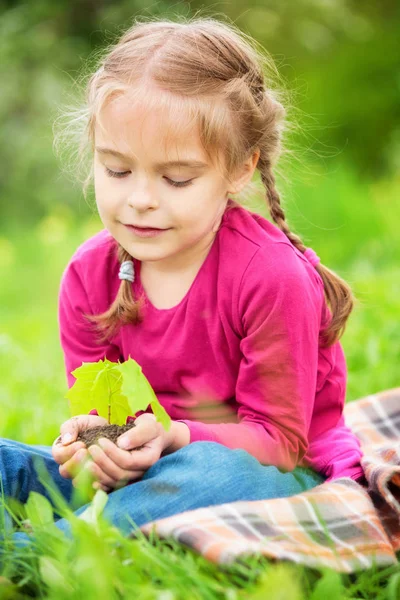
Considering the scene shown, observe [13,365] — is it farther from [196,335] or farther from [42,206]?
[42,206]

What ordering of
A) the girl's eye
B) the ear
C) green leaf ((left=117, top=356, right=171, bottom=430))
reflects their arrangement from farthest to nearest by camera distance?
the ear < the girl's eye < green leaf ((left=117, top=356, right=171, bottom=430))

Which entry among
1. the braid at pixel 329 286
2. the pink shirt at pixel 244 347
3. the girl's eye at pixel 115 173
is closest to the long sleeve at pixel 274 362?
the pink shirt at pixel 244 347

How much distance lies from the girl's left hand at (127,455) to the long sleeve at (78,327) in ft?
1.55

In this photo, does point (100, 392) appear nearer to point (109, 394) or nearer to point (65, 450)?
point (109, 394)

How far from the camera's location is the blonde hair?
207 cm

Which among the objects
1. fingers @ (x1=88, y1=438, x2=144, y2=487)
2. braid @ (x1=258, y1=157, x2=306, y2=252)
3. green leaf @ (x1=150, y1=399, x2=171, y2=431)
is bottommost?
fingers @ (x1=88, y1=438, x2=144, y2=487)

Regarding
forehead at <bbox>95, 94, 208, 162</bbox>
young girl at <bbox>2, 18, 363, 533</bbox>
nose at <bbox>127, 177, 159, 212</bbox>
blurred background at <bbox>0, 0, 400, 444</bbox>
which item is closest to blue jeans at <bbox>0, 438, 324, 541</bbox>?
young girl at <bbox>2, 18, 363, 533</bbox>

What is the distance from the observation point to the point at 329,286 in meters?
2.36

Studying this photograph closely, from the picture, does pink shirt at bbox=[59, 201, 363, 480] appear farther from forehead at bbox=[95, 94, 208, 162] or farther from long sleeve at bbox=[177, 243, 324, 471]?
forehead at bbox=[95, 94, 208, 162]

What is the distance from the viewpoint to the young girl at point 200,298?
1.99 m

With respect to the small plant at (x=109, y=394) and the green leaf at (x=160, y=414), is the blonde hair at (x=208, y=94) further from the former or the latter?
the green leaf at (x=160, y=414)

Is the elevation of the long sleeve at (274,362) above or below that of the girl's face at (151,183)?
below

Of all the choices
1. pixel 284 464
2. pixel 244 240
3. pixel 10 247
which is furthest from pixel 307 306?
pixel 10 247

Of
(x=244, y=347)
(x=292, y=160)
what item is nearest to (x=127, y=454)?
(x=244, y=347)
